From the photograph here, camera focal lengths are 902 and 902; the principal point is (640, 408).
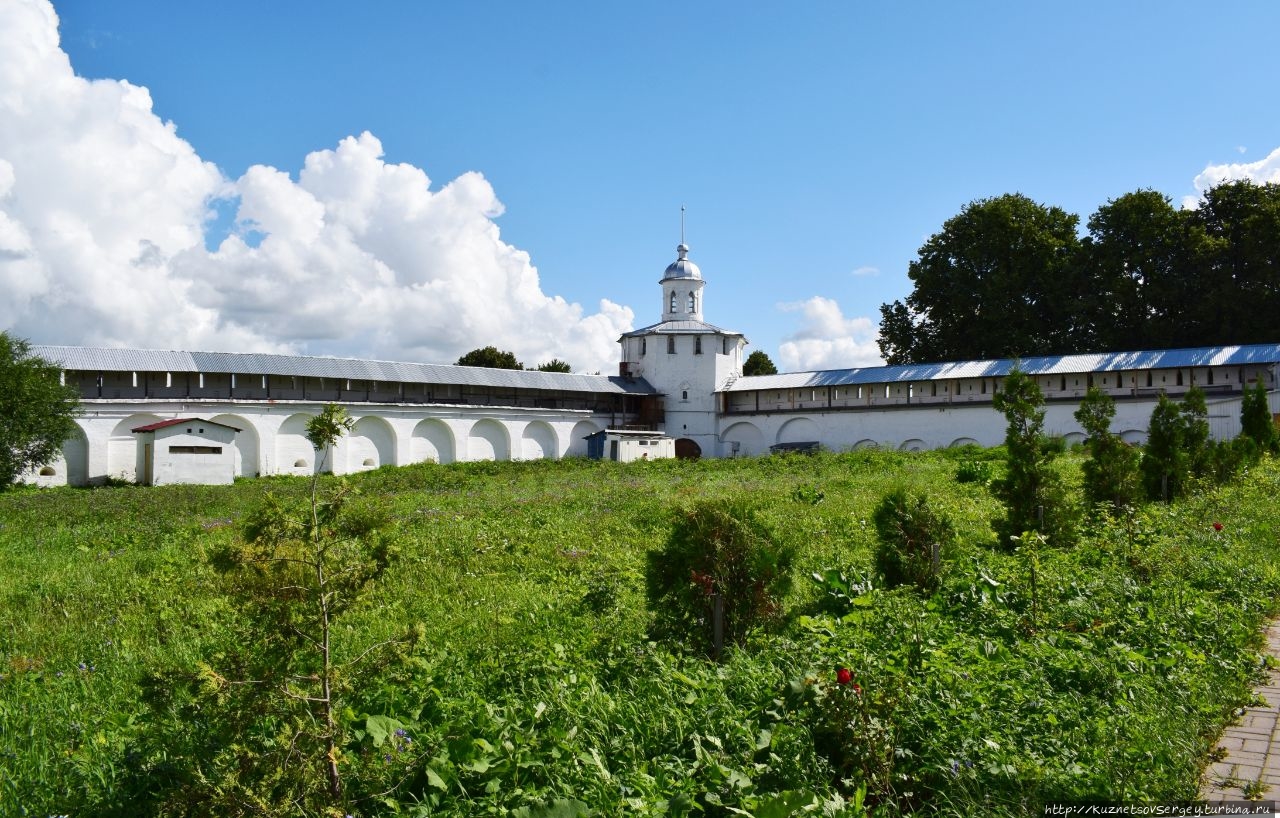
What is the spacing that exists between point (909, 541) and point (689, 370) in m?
30.9

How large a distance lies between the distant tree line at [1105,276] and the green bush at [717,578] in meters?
28.9

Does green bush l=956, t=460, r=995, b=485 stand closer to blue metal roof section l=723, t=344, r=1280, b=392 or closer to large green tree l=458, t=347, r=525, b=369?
blue metal roof section l=723, t=344, r=1280, b=392

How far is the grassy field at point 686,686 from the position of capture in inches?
125

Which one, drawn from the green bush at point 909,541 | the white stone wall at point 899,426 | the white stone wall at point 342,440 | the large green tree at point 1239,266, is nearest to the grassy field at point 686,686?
the green bush at point 909,541

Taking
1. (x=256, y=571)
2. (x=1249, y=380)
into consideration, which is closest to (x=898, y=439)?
(x=1249, y=380)

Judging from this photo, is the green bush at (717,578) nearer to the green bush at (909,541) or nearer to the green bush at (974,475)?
the green bush at (909,541)

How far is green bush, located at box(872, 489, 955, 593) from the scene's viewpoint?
6.83 m

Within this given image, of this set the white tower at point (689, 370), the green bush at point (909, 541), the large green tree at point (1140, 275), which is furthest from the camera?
the white tower at point (689, 370)

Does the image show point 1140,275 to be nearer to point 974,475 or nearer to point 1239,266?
point 1239,266

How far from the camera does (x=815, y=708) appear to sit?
3.59 meters

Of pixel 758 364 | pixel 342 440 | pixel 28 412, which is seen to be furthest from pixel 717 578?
pixel 758 364

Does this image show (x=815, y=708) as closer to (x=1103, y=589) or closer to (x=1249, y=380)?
(x=1103, y=589)

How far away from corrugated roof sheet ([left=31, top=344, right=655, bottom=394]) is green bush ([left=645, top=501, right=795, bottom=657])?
24942 mm

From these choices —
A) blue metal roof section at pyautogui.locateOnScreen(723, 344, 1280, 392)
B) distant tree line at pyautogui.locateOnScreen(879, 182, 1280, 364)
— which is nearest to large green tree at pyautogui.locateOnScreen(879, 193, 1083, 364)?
distant tree line at pyautogui.locateOnScreen(879, 182, 1280, 364)
